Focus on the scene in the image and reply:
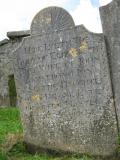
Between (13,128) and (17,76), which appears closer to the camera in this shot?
(17,76)

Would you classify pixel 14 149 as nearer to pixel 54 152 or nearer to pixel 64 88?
pixel 54 152

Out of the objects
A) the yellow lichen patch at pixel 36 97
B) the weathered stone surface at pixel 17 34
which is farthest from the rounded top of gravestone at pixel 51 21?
the weathered stone surface at pixel 17 34

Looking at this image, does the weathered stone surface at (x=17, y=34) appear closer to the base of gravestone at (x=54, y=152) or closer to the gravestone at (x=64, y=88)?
the gravestone at (x=64, y=88)

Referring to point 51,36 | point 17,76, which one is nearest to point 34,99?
point 17,76

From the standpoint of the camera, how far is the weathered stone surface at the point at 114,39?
23.8 feet

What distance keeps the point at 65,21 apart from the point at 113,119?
1649 millimetres

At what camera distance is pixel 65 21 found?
25.3 ft

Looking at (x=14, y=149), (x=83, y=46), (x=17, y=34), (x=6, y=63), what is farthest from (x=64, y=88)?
(x=6, y=63)

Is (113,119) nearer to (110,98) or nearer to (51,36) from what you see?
(110,98)

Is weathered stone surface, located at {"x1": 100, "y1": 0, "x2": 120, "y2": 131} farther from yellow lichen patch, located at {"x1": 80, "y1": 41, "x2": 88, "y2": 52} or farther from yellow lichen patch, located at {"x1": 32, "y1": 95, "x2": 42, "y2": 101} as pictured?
yellow lichen patch, located at {"x1": 32, "y1": 95, "x2": 42, "y2": 101}

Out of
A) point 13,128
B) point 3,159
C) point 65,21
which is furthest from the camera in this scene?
point 13,128

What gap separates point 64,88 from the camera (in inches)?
302

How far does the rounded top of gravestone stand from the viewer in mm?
7711

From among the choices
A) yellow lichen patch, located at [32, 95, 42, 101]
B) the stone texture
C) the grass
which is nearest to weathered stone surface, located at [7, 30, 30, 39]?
the stone texture
